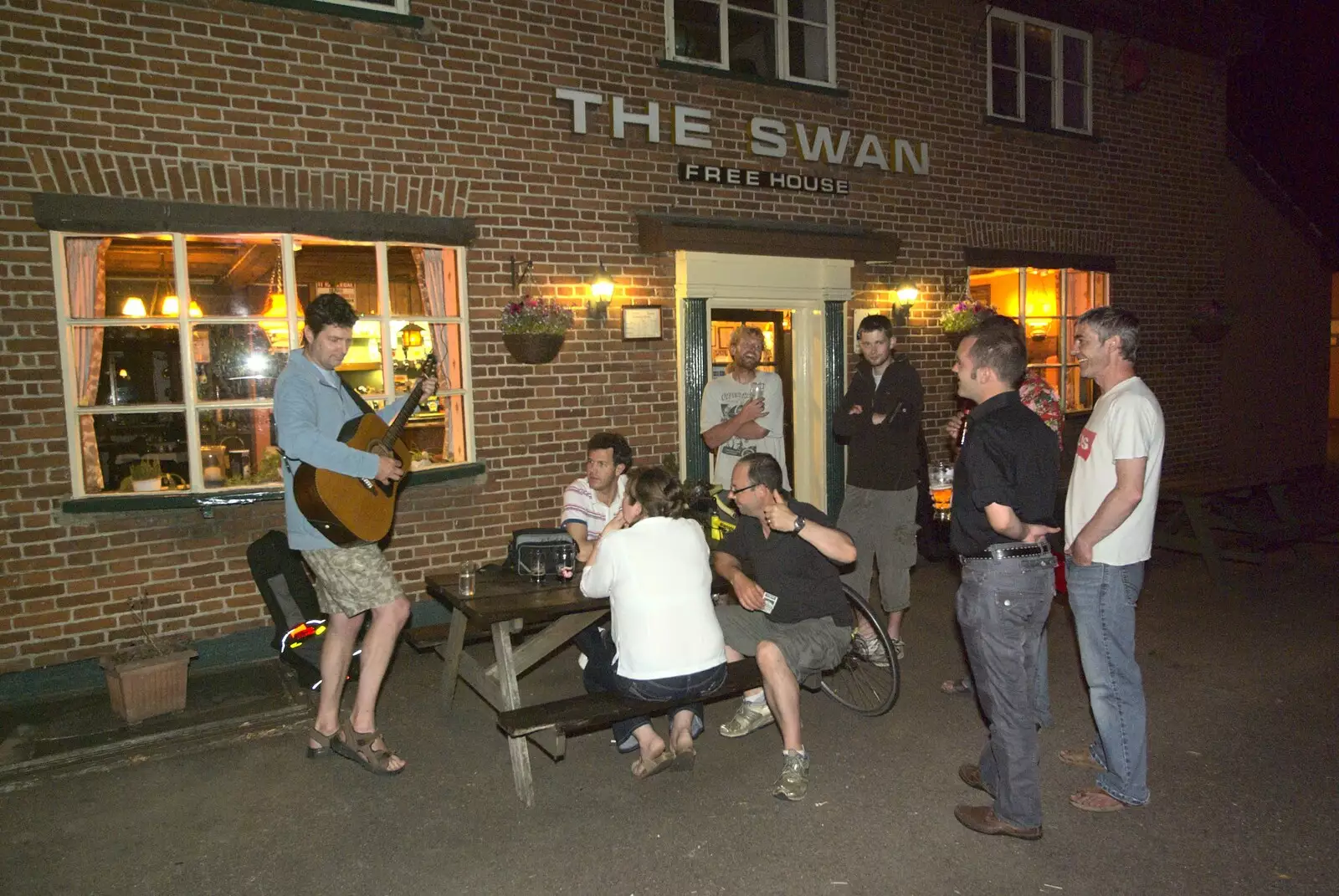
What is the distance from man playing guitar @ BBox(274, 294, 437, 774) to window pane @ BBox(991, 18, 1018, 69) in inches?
322

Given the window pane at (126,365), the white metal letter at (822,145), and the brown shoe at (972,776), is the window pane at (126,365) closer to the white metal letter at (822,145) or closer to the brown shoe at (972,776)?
the brown shoe at (972,776)

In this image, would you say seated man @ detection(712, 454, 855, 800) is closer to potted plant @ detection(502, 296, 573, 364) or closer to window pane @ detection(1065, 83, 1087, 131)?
potted plant @ detection(502, 296, 573, 364)

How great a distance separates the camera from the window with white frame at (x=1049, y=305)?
10109 millimetres

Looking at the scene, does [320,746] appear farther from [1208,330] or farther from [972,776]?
[1208,330]

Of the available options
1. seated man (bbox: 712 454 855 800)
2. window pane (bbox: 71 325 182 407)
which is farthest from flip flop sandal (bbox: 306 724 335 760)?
window pane (bbox: 71 325 182 407)

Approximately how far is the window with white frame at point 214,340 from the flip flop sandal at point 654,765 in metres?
3.20

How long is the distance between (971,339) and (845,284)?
16.5ft

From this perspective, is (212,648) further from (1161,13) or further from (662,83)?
(1161,13)

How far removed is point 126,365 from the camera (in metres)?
5.80

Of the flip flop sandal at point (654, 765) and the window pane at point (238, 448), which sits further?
the window pane at point (238, 448)

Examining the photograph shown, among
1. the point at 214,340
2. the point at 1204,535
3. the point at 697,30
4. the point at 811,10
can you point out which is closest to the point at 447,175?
the point at 214,340

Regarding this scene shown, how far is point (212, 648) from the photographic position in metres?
5.96

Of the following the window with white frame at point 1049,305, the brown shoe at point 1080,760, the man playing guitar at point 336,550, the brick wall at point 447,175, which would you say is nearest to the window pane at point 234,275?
the brick wall at point 447,175

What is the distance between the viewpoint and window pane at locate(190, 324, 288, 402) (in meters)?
6.00
